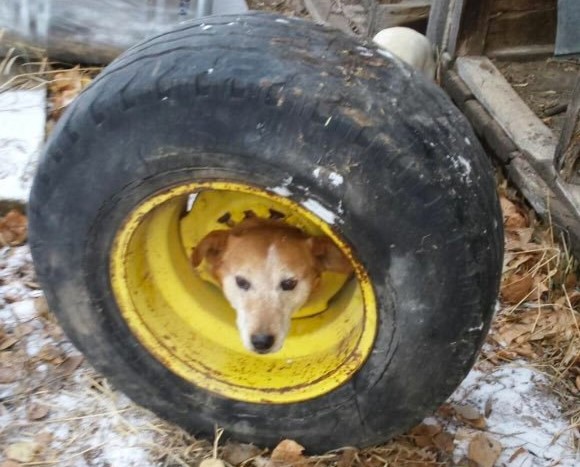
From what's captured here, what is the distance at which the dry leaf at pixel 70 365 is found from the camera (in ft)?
8.67

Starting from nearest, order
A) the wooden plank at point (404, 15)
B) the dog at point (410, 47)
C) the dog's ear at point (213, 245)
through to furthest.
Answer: the dog's ear at point (213, 245) < the dog at point (410, 47) < the wooden plank at point (404, 15)

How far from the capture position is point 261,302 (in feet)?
7.11

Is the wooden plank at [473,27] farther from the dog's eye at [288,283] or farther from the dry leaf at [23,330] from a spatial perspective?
the dry leaf at [23,330]

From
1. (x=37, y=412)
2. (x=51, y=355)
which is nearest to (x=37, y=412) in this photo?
(x=37, y=412)

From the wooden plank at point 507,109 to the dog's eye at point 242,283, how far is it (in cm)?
166

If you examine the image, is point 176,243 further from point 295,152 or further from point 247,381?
point 295,152

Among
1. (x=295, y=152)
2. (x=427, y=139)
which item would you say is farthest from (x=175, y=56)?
(x=427, y=139)

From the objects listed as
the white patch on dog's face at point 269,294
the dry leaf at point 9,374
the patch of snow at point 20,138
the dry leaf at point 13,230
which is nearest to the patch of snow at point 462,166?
the white patch on dog's face at point 269,294

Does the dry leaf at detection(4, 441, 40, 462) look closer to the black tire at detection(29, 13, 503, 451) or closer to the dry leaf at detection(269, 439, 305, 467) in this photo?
the black tire at detection(29, 13, 503, 451)

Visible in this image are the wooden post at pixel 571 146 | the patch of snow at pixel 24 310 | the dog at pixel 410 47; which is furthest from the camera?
the dog at pixel 410 47

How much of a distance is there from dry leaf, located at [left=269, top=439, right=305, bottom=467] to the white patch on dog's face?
31 cm

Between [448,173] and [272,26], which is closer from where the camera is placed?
[448,173]

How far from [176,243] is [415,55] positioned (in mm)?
1866

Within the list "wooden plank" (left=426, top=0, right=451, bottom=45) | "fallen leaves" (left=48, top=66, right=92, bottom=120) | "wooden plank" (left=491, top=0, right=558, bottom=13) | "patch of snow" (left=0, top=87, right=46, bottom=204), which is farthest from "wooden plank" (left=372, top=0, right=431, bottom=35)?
"patch of snow" (left=0, top=87, right=46, bottom=204)
